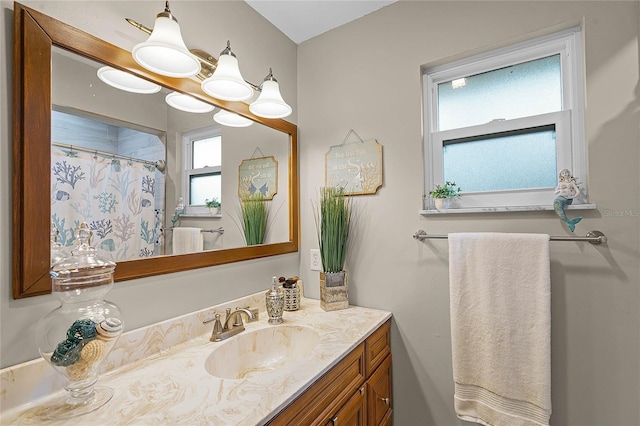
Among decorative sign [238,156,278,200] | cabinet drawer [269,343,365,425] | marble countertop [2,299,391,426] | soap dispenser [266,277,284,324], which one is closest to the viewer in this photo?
marble countertop [2,299,391,426]

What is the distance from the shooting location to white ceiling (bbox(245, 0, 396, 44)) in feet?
5.02

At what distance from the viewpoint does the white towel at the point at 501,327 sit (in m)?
1.12

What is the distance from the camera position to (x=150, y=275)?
105 centimetres

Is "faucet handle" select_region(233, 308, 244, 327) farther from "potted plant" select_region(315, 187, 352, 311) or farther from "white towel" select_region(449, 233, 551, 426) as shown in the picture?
"white towel" select_region(449, 233, 551, 426)

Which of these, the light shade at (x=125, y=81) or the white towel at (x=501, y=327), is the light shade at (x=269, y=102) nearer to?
the light shade at (x=125, y=81)

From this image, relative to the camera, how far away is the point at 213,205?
132cm

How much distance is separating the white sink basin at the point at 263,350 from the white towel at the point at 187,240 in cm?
40

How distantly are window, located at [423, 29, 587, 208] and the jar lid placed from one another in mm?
1364

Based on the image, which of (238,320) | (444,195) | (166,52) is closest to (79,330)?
(238,320)

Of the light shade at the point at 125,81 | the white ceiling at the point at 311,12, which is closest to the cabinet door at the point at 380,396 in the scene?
the light shade at the point at 125,81

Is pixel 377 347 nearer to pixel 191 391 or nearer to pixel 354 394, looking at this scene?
pixel 354 394

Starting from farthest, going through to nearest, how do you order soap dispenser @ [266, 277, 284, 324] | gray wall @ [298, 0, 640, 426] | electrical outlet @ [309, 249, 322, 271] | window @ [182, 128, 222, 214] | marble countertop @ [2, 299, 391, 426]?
electrical outlet @ [309, 249, 322, 271] < soap dispenser @ [266, 277, 284, 324] < window @ [182, 128, 222, 214] < gray wall @ [298, 0, 640, 426] < marble countertop @ [2, 299, 391, 426]

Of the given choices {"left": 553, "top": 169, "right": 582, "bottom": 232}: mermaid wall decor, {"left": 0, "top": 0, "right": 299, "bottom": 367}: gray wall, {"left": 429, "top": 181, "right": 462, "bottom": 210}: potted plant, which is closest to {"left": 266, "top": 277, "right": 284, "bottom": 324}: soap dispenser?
{"left": 0, "top": 0, "right": 299, "bottom": 367}: gray wall

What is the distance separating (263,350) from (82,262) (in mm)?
765
